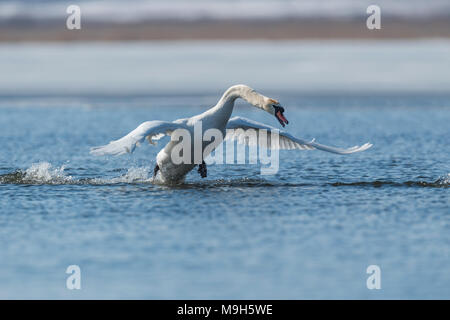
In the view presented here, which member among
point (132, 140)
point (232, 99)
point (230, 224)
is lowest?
point (230, 224)

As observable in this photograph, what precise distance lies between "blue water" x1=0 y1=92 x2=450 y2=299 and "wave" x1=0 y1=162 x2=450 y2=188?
3cm

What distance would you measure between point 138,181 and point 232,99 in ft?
7.48

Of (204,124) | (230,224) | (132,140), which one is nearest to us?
(230,224)

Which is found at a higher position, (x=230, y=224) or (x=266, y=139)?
(x=266, y=139)

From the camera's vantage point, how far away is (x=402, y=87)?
3650 cm

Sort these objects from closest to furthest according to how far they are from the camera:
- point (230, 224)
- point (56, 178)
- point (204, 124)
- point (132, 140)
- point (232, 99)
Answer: point (230, 224), point (132, 140), point (204, 124), point (232, 99), point (56, 178)

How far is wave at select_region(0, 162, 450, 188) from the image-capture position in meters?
14.6

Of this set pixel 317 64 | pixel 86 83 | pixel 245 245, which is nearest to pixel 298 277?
pixel 245 245

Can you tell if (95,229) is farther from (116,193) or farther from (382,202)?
(382,202)

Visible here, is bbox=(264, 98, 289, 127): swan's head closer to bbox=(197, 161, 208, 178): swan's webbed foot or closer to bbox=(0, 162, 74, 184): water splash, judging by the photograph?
bbox=(197, 161, 208, 178): swan's webbed foot

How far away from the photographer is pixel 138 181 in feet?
49.7

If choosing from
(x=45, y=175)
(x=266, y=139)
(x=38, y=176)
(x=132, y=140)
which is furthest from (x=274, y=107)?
(x=38, y=176)

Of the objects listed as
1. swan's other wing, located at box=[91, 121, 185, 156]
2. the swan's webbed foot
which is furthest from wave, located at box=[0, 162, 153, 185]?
swan's other wing, located at box=[91, 121, 185, 156]

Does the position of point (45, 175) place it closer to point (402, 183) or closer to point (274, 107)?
point (274, 107)
